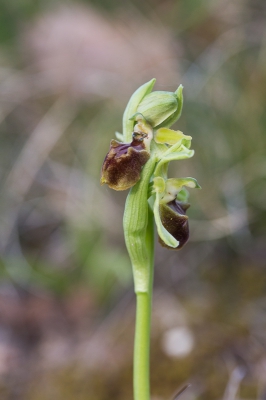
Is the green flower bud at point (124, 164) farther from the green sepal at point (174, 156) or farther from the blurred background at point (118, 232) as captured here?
the blurred background at point (118, 232)

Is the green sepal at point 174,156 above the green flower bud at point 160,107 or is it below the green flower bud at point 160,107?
below

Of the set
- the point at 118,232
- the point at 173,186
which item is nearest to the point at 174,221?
the point at 173,186

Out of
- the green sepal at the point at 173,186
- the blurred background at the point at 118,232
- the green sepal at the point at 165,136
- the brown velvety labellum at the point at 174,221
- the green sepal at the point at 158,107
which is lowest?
the brown velvety labellum at the point at 174,221

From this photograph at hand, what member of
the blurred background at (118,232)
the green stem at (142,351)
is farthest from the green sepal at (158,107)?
the blurred background at (118,232)

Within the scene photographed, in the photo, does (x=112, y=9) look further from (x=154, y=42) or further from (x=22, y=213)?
(x=22, y=213)

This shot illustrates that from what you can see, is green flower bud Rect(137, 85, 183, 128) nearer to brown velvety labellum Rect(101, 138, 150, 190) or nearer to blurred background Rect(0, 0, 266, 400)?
brown velvety labellum Rect(101, 138, 150, 190)

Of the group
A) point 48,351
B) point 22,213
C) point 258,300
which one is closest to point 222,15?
point 22,213

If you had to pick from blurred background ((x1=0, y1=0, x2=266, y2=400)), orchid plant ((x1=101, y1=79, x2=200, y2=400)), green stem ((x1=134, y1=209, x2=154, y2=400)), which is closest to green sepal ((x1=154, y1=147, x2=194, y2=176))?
orchid plant ((x1=101, y1=79, x2=200, y2=400))

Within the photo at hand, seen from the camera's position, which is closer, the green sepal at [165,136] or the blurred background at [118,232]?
the green sepal at [165,136]

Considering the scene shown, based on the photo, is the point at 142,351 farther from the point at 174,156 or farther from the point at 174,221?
the point at 174,156
